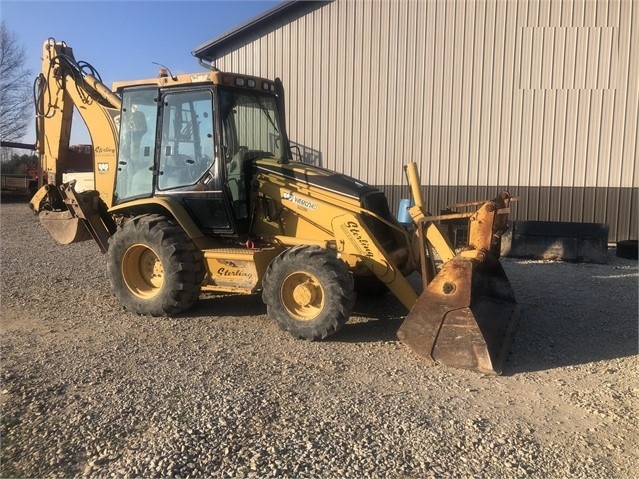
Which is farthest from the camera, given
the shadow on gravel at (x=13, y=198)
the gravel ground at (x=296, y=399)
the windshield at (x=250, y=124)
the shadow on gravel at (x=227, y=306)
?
the shadow on gravel at (x=13, y=198)

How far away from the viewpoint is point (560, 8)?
12.4 metres

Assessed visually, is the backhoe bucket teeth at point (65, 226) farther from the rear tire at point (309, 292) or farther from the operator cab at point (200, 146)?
the rear tire at point (309, 292)

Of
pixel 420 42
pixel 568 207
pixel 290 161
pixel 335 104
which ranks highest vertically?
pixel 420 42

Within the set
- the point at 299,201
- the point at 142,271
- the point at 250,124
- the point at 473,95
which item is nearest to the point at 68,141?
the point at 142,271

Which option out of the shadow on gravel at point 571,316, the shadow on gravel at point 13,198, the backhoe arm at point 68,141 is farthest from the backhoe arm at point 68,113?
the shadow on gravel at point 13,198

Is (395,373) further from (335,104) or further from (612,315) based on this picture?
(335,104)

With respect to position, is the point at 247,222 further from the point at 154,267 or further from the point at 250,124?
the point at 154,267

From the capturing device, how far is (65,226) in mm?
7332

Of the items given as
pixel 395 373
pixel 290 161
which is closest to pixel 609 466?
pixel 395 373

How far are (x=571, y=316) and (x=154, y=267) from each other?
16.3 feet

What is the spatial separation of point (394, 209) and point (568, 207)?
13.0ft

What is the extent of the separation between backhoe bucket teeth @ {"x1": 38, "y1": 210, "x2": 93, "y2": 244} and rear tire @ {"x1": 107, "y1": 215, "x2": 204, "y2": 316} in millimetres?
932

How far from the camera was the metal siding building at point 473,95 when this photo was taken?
12320 mm

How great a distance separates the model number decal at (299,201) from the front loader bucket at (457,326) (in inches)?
67.4
